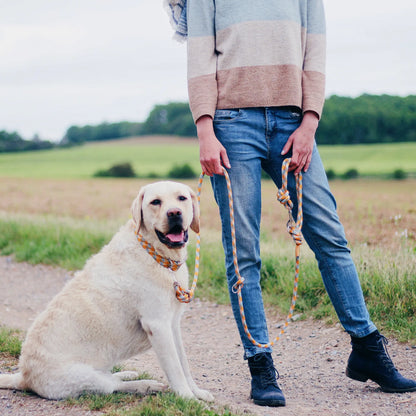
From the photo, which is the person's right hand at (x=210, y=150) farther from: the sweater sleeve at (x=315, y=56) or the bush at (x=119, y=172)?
the bush at (x=119, y=172)

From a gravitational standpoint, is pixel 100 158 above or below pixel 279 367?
above

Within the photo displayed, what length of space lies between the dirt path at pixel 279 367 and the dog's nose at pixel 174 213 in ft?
3.90

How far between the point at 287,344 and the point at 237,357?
549 millimetres

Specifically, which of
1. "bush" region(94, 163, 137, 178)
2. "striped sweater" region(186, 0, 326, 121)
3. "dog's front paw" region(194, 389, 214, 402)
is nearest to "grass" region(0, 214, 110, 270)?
"dog's front paw" region(194, 389, 214, 402)

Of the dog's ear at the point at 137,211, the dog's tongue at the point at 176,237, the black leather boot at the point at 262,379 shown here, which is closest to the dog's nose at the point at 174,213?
the dog's tongue at the point at 176,237

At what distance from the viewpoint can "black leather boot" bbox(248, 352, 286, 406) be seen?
3.18m

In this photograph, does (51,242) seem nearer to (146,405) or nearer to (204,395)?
(204,395)

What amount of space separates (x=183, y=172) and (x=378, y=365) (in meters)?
23.5

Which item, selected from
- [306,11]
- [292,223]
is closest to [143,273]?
[292,223]

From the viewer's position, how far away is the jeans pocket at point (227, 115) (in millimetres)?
3184

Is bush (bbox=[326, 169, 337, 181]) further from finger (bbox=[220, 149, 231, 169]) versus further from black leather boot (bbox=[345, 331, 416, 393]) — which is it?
finger (bbox=[220, 149, 231, 169])

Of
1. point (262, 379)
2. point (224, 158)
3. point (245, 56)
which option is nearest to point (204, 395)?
point (262, 379)

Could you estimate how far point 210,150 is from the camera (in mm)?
3123

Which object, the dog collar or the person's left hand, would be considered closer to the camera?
the person's left hand
